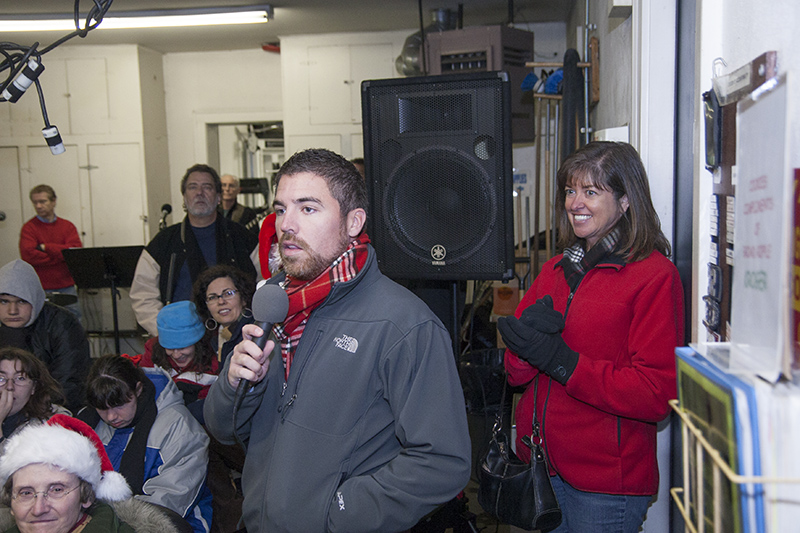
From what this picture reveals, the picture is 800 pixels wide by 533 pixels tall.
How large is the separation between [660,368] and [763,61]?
78 centimetres

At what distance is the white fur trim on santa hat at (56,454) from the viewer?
1.67m

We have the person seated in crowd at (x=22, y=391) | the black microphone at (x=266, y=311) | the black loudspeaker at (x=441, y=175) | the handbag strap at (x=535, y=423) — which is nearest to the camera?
the black microphone at (x=266, y=311)

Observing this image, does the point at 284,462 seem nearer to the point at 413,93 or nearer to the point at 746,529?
the point at 746,529

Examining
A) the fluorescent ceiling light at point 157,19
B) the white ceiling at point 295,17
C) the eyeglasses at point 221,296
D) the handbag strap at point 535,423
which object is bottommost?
the handbag strap at point 535,423

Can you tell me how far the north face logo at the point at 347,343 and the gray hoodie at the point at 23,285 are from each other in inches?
90.8

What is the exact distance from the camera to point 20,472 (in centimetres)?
166

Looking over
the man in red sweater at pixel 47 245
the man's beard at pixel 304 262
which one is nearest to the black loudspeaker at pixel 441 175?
the man's beard at pixel 304 262

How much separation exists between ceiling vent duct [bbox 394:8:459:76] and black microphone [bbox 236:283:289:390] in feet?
14.0

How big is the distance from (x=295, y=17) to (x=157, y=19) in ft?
3.64

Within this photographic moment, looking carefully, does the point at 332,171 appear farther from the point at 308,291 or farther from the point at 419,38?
the point at 419,38

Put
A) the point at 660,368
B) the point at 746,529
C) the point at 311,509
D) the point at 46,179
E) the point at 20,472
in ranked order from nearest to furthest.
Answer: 1. the point at 746,529
2. the point at 311,509
3. the point at 660,368
4. the point at 20,472
5. the point at 46,179

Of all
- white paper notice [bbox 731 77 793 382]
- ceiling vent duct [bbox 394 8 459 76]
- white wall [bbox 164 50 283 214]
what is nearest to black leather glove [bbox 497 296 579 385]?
white paper notice [bbox 731 77 793 382]

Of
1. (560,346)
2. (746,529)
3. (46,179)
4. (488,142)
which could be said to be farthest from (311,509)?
(46,179)

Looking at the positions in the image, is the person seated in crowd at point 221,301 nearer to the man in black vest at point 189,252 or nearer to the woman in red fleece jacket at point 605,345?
the man in black vest at point 189,252
